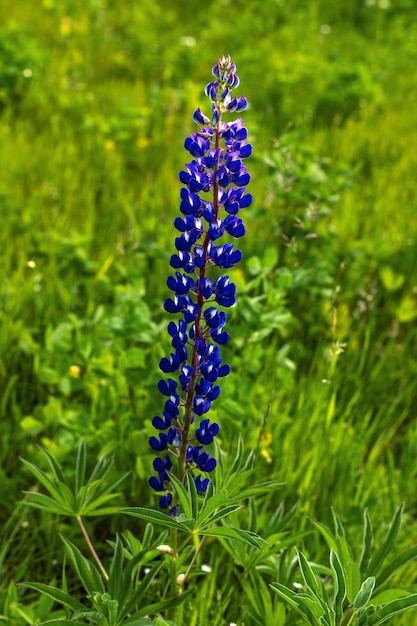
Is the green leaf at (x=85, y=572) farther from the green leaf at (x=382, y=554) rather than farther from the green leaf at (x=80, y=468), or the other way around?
the green leaf at (x=382, y=554)

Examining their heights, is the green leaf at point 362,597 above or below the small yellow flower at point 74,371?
below

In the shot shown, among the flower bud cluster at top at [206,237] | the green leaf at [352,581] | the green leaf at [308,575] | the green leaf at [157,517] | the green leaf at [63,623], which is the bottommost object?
the green leaf at [63,623]

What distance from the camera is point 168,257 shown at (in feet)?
9.54

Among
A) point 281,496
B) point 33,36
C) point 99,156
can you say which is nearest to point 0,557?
point 281,496

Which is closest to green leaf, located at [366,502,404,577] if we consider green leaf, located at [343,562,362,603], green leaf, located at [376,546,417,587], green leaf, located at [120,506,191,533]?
green leaf, located at [376,546,417,587]

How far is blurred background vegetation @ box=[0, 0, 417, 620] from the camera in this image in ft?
6.97

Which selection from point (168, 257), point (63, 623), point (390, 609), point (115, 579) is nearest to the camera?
point (390, 609)

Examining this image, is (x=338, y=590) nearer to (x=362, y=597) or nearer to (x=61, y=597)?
(x=362, y=597)

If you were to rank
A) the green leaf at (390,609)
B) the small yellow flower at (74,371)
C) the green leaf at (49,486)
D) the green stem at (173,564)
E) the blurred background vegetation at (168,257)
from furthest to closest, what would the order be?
1. the small yellow flower at (74,371)
2. the blurred background vegetation at (168,257)
3. the green leaf at (49,486)
4. the green stem at (173,564)
5. the green leaf at (390,609)

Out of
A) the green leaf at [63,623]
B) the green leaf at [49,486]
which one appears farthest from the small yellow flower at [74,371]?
the green leaf at [63,623]

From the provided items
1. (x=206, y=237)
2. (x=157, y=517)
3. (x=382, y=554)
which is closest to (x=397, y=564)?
(x=382, y=554)

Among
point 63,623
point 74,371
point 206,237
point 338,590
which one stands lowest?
point 63,623

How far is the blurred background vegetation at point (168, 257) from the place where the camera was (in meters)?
2.12

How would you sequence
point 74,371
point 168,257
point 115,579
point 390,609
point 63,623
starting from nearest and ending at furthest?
1. point 390,609
2. point 63,623
3. point 115,579
4. point 74,371
5. point 168,257
